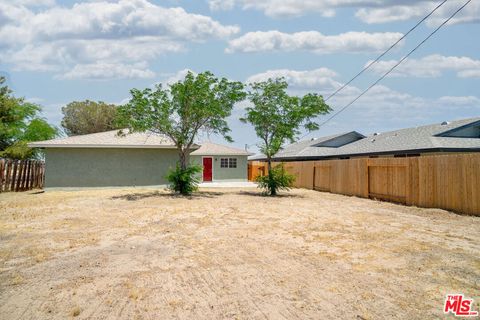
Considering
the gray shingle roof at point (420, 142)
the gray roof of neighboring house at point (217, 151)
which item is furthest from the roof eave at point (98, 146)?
the gray shingle roof at point (420, 142)

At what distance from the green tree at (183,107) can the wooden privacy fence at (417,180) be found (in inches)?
260

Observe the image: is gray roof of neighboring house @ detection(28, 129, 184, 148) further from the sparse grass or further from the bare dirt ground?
Result: the sparse grass

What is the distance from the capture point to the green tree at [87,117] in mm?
44562

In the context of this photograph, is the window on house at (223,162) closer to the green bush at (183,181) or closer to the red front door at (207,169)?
the red front door at (207,169)

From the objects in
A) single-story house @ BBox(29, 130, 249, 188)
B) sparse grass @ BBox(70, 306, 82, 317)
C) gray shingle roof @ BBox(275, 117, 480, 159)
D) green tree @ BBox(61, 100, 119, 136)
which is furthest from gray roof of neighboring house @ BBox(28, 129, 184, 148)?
green tree @ BBox(61, 100, 119, 136)

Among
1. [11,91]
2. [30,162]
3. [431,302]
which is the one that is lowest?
[431,302]

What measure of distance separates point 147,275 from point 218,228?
3.95m

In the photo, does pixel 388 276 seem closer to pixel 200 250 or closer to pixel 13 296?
pixel 200 250

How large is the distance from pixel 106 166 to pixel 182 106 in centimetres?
677

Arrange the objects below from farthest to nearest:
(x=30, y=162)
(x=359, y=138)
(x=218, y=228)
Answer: (x=359, y=138)
(x=30, y=162)
(x=218, y=228)

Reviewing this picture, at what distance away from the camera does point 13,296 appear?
4.62 m

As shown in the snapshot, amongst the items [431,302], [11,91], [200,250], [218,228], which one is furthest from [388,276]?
[11,91]

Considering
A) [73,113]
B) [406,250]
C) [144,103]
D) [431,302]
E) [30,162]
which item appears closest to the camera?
[431,302]

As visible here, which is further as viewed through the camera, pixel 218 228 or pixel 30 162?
pixel 30 162
